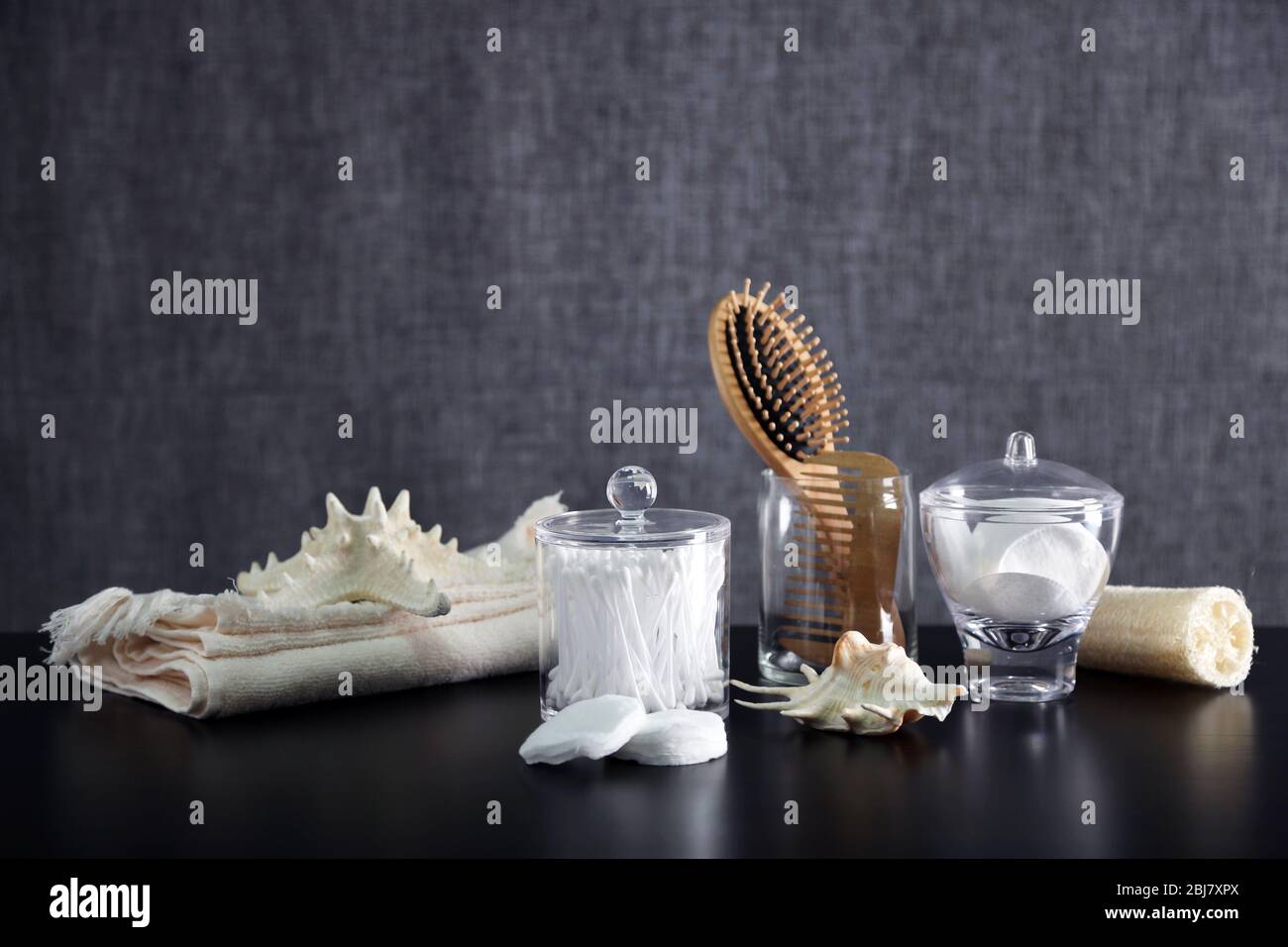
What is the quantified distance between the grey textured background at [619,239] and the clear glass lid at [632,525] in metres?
0.93

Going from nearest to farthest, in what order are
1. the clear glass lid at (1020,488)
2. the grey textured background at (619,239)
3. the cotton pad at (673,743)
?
the cotton pad at (673,743) < the clear glass lid at (1020,488) < the grey textured background at (619,239)

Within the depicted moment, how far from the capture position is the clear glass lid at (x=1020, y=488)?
2.77ft

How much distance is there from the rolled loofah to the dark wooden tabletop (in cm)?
2

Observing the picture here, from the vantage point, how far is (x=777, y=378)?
2.97 ft

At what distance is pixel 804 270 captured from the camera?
1.74 meters

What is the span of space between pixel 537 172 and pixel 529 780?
1.16m

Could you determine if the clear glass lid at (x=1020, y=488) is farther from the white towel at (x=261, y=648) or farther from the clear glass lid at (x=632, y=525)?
the white towel at (x=261, y=648)

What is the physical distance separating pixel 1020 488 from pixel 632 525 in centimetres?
26

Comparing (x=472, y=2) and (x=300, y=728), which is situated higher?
(x=472, y=2)

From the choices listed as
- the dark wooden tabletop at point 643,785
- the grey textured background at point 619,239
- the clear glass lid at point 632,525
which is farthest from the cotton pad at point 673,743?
the grey textured background at point 619,239

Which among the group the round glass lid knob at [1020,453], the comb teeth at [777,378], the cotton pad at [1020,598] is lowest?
the cotton pad at [1020,598]

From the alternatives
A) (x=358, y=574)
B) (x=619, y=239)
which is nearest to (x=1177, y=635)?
(x=358, y=574)
